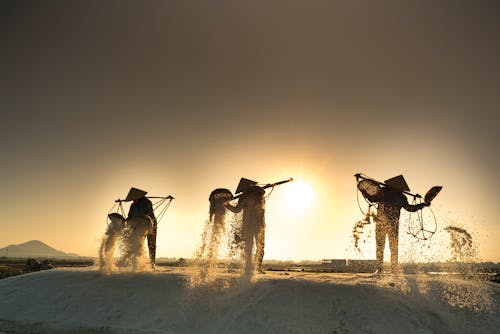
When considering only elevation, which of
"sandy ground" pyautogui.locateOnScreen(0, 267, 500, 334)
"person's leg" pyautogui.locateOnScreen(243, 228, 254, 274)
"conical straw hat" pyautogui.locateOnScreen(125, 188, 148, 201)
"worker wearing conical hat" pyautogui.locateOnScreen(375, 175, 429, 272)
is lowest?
"sandy ground" pyautogui.locateOnScreen(0, 267, 500, 334)

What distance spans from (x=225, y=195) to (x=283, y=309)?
761 centimetres

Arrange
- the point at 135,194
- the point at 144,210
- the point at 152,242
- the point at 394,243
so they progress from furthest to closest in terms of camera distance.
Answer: the point at 135,194
the point at 144,210
the point at 152,242
the point at 394,243

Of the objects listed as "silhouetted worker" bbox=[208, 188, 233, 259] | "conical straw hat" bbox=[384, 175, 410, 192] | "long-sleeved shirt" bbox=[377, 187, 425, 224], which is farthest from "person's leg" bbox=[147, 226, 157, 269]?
"conical straw hat" bbox=[384, 175, 410, 192]

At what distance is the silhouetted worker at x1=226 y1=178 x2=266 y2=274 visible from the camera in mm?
16562

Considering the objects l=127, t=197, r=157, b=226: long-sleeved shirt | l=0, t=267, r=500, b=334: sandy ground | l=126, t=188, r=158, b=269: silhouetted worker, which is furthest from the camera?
l=127, t=197, r=157, b=226: long-sleeved shirt

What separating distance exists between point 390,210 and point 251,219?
586 centimetres

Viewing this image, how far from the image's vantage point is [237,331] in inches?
426

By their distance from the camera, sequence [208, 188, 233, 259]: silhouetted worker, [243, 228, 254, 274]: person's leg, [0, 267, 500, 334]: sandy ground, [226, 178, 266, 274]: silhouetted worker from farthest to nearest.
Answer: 1. [208, 188, 233, 259]: silhouetted worker
2. [226, 178, 266, 274]: silhouetted worker
3. [243, 228, 254, 274]: person's leg
4. [0, 267, 500, 334]: sandy ground

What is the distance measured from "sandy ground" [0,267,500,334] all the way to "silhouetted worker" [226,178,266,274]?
1627mm

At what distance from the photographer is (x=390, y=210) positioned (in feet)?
53.4

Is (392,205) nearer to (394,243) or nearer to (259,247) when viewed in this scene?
(394,243)

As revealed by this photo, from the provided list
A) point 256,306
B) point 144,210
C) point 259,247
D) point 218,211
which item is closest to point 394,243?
point 259,247

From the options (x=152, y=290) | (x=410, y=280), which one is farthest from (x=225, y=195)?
(x=410, y=280)

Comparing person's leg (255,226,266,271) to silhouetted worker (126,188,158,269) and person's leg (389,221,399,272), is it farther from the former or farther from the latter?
silhouetted worker (126,188,158,269)
